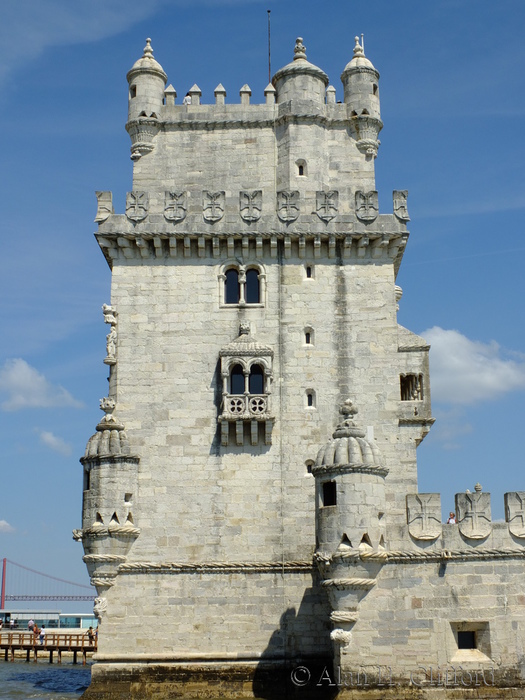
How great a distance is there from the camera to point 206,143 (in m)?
36.8

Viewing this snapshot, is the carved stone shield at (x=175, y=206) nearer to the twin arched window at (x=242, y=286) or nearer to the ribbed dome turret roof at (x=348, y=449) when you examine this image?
the twin arched window at (x=242, y=286)

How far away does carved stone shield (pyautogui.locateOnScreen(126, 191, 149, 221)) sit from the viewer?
113 feet

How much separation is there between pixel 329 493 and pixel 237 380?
19.4ft

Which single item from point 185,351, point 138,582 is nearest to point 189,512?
point 138,582

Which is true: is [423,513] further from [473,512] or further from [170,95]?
[170,95]

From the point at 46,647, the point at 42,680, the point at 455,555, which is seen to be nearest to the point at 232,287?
the point at 455,555

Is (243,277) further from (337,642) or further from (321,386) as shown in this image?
(337,642)

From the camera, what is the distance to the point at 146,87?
121ft

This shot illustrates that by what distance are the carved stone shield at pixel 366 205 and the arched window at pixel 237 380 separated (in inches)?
279

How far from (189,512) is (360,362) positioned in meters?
7.97

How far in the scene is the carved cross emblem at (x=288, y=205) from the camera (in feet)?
113

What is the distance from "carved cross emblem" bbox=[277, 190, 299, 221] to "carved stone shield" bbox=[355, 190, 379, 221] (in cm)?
222

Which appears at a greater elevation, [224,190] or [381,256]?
[224,190]

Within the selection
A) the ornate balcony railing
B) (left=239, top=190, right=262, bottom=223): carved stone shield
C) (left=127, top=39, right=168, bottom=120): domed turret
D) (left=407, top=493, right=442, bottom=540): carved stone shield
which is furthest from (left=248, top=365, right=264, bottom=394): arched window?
(left=127, top=39, right=168, bottom=120): domed turret
